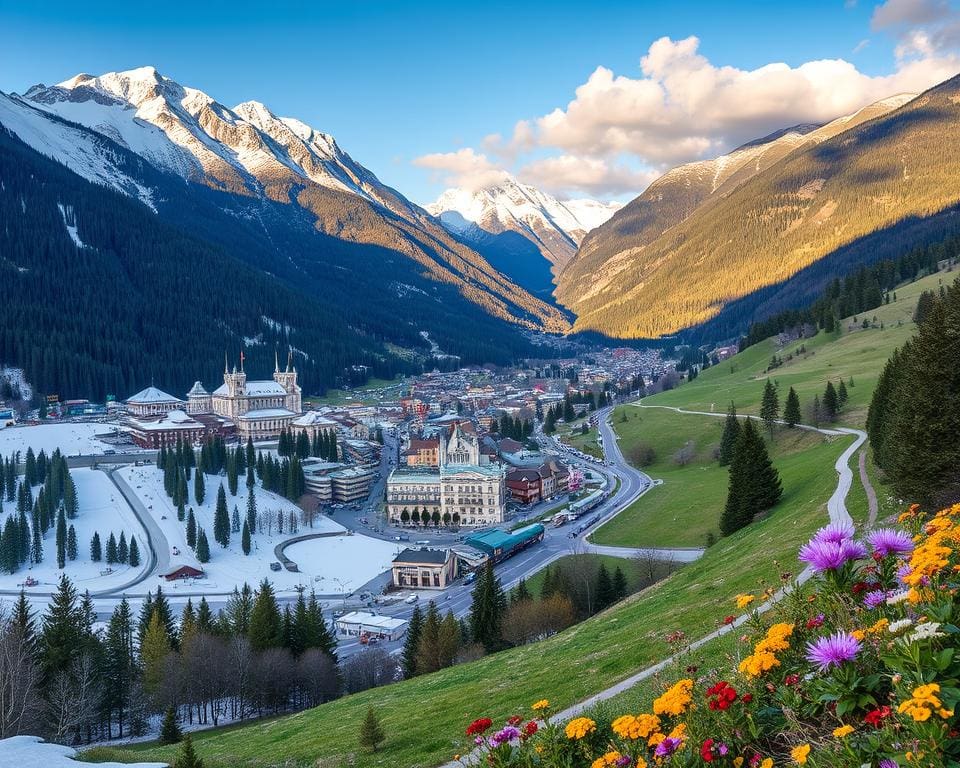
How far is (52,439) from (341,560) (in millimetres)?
73577

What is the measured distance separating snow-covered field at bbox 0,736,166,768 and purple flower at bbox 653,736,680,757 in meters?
9.20

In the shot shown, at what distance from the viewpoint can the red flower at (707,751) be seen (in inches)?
169

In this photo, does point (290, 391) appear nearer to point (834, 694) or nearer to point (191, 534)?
point (191, 534)

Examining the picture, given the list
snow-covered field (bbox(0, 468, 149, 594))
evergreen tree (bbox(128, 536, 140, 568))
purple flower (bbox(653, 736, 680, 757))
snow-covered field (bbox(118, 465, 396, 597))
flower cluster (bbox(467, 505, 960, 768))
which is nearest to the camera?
flower cluster (bbox(467, 505, 960, 768))

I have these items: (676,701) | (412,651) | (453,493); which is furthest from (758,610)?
(453,493)

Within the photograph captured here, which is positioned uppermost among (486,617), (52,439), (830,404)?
(830,404)

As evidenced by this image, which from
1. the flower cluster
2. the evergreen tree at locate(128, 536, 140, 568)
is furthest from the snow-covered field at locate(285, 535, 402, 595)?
the flower cluster

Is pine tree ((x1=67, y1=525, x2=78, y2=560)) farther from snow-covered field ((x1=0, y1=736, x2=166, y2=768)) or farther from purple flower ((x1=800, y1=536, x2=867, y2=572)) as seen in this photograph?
purple flower ((x1=800, y1=536, x2=867, y2=572))

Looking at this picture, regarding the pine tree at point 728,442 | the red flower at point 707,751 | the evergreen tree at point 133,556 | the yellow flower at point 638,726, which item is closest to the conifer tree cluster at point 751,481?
the pine tree at point 728,442

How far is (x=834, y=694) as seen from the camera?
4312mm

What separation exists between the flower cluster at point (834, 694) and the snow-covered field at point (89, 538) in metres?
71.5

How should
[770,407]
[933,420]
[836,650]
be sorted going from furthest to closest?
[770,407]
[933,420]
[836,650]

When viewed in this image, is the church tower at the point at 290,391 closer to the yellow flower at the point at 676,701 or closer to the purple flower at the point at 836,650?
the yellow flower at the point at 676,701

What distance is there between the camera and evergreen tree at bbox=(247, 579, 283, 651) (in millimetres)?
39375
